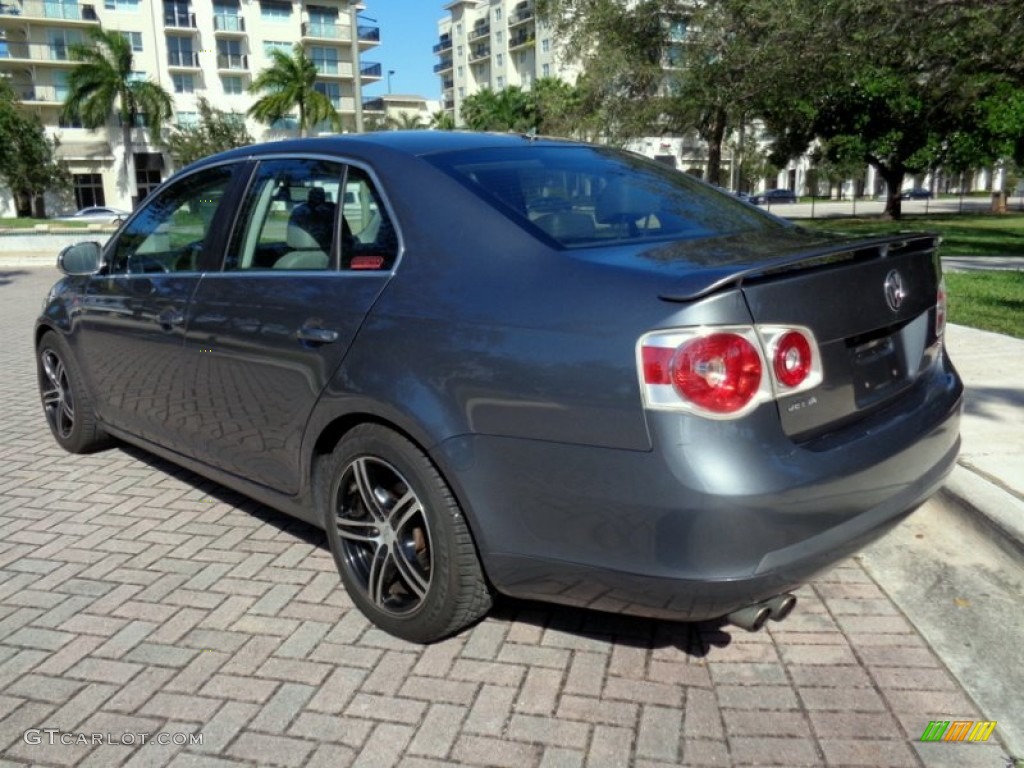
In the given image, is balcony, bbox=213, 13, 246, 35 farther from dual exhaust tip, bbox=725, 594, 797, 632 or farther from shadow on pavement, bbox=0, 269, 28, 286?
dual exhaust tip, bbox=725, 594, 797, 632

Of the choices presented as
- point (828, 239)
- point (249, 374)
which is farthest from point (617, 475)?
point (249, 374)

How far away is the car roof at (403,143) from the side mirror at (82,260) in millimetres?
1381

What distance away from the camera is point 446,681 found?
2945 millimetres

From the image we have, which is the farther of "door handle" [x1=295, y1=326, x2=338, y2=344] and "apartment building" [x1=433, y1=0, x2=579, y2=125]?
"apartment building" [x1=433, y1=0, x2=579, y2=125]

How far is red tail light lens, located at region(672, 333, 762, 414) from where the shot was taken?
7.65 ft

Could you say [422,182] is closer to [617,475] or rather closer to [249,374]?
[249,374]

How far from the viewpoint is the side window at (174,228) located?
4078 millimetres

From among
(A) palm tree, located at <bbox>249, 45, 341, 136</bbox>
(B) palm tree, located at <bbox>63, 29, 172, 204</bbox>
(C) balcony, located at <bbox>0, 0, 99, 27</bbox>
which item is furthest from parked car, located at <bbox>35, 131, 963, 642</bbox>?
(C) balcony, located at <bbox>0, 0, 99, 27</bbox>

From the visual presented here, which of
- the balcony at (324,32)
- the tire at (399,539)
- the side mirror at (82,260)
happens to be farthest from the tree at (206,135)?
the tire at (399,539)

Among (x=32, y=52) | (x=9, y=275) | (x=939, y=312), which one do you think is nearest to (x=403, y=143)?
(x=939, y=312)

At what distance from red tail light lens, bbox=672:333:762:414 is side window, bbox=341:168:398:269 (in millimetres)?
1181

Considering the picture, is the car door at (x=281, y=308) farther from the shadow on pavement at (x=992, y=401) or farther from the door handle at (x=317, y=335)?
the shadow on pavement at (x=992, y=401)

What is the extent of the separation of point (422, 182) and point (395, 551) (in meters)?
1.27

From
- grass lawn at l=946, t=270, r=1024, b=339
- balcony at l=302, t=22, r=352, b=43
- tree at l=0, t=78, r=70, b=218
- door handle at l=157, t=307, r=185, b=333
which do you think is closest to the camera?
door handle at l=157, t=307, r=185, b=333
